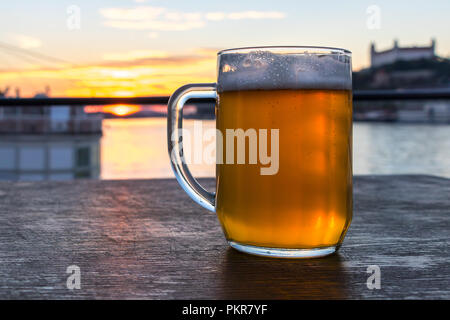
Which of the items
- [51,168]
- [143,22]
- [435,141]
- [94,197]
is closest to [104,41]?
[143,22]

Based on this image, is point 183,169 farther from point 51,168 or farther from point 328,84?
point 51,168

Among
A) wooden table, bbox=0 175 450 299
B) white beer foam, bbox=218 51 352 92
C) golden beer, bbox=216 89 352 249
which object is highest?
white beer foam, bbox=218 51 352 92

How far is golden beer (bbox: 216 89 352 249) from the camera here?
350 millimetres

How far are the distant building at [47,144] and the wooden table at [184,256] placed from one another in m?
24.7

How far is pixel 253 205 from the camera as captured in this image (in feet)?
1.18

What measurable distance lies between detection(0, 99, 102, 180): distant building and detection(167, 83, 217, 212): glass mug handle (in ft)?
81.5

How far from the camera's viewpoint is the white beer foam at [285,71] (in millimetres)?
365

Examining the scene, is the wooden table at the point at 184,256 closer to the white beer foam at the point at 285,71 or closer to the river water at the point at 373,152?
the white beer foam at the point at 285,71

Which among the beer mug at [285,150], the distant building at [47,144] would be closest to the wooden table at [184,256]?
the beer mug at [285,150]

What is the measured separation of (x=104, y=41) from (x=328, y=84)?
962 inches

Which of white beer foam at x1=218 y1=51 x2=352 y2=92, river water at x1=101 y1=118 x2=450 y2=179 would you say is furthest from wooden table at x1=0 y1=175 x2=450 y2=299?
river water at x1=101 y1=118 x2=450 y2=179

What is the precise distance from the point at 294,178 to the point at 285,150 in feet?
0.07

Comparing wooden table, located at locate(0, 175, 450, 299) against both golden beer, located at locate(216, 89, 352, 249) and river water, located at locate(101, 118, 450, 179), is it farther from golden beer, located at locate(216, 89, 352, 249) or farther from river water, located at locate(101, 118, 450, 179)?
river water, located at locate(101, 118, 450, 179)

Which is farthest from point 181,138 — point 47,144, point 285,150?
point 47,144
